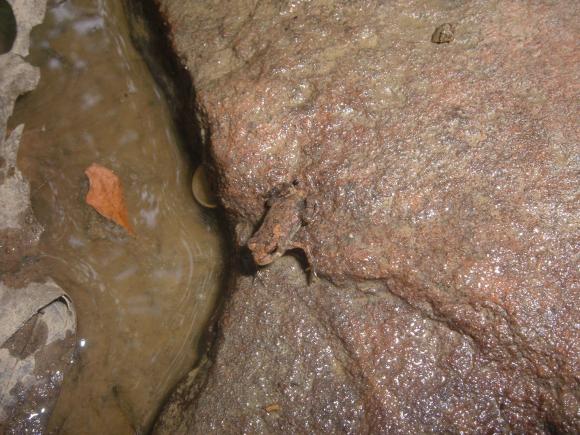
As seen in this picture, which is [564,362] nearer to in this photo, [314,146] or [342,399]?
[342,399]

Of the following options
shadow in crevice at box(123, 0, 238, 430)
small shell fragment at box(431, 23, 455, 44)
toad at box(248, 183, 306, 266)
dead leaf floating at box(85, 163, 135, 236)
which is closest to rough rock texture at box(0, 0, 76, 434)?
dead leaf floating at box(85, 163, 135, 236)

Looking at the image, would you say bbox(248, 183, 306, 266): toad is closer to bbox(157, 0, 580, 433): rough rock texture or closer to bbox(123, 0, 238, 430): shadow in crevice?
bbox(157, 0, 580, 433): rough rock texture

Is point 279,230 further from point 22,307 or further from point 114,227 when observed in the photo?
point 22,307

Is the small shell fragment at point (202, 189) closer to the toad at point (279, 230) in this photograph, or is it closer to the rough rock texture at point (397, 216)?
the rough rock texture at point (397, 216)

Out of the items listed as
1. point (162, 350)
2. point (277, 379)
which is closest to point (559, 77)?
point (277, 379)

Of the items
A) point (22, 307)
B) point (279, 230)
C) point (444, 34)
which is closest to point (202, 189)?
point (279, 230)
